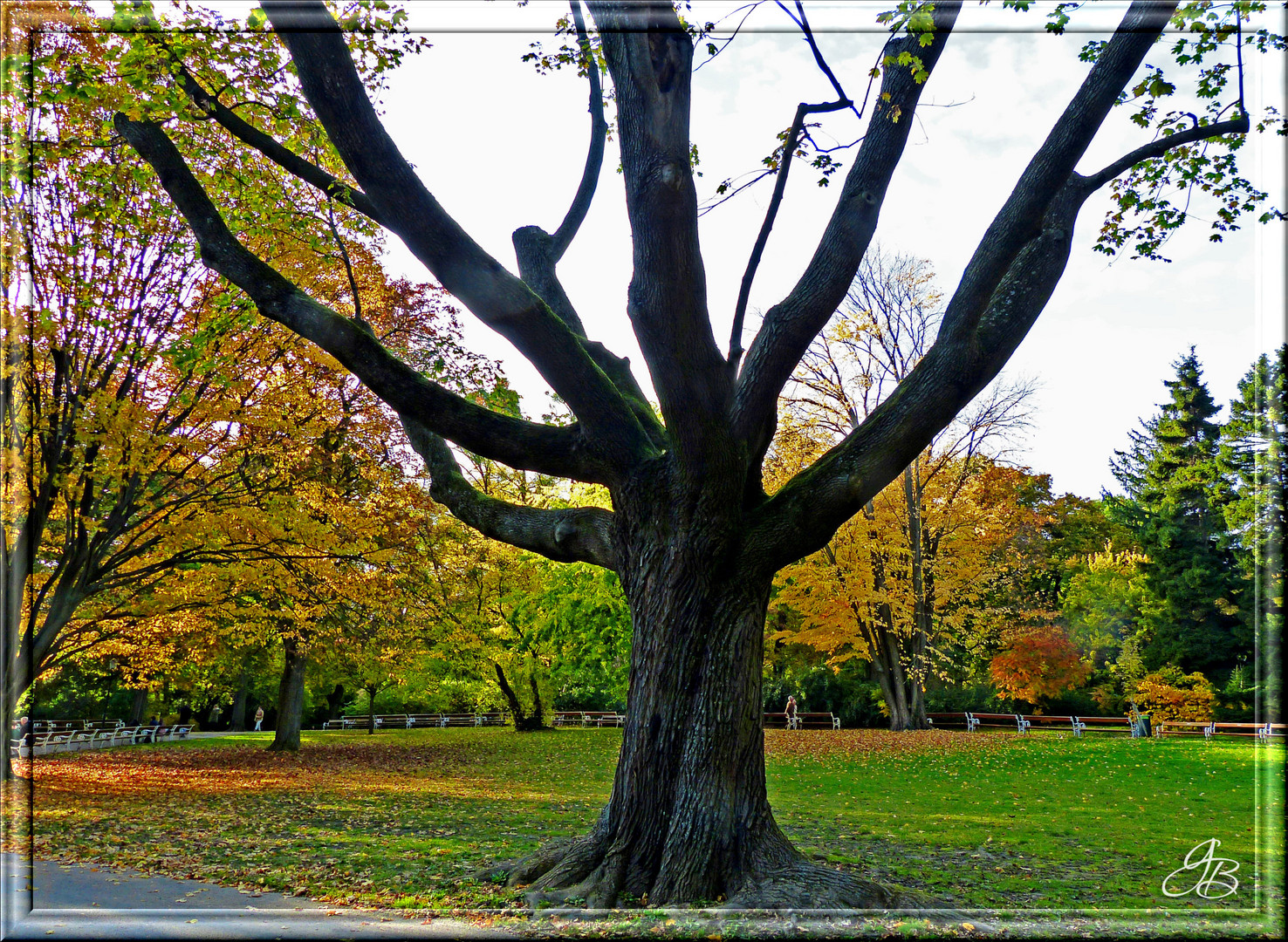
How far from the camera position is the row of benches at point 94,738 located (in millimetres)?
22891

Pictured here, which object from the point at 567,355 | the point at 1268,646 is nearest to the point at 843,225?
the point at 567,355

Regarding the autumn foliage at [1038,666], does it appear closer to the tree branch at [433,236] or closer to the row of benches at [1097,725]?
the row of benches at [1097,725]

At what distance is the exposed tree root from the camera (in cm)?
536

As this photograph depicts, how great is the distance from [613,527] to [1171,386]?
131ft

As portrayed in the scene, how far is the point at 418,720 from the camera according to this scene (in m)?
41.0

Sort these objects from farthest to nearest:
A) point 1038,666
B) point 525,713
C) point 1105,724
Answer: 1. point 525,713
2. point 1105,724
3. point 1038,666

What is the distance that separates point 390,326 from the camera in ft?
63.1

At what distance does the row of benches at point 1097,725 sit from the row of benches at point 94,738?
27.9m

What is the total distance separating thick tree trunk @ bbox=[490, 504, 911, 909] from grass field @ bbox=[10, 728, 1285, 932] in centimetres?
69

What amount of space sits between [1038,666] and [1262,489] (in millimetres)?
8719

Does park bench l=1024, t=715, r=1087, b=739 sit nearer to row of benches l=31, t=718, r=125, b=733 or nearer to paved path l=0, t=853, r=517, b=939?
paved path l=0, t=853, r=517, b=939

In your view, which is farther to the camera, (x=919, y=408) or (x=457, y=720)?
(x=457, y=720)

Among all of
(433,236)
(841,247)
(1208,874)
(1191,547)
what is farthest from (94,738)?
(1191,547)

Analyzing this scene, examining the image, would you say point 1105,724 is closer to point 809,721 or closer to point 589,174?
point 809,721
